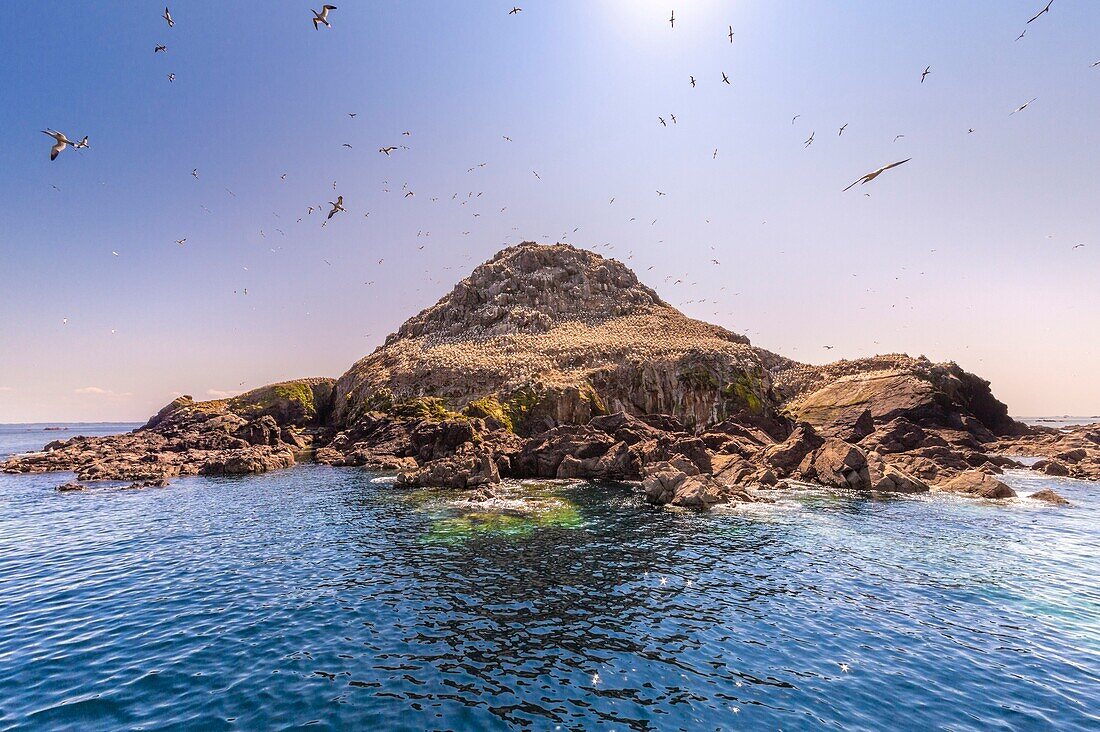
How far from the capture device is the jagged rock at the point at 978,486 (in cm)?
4106

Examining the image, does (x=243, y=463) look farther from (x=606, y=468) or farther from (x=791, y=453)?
(x=791, y=453)

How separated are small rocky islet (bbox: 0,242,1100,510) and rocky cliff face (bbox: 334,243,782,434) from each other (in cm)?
41

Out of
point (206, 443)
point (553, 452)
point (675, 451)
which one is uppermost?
point (206, 443)

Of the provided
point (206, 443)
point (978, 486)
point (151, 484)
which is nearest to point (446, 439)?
point (151, 484)

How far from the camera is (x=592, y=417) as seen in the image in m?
79.5

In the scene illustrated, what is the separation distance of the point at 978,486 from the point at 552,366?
64.1m

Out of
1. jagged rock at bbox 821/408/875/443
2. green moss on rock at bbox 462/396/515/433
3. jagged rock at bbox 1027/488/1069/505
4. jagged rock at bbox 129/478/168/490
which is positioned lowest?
jagged rock at bbox 1027/488/1069/505

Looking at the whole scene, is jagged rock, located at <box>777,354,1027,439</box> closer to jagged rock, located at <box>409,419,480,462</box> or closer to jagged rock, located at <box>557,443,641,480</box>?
jagged rock, located at <box>557,443,641,480</box>

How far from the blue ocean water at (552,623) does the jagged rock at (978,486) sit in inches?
259

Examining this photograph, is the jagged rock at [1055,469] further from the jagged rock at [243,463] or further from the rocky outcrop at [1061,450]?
the jagged rock at [243,463]

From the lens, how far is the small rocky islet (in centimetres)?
5081

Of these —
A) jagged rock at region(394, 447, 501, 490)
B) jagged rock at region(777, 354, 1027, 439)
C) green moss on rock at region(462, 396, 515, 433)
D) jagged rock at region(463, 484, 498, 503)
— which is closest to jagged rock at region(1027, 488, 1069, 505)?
A: jagged rock at region(777, 354, 1027, 439)

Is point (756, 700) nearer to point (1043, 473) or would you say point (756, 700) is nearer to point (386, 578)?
point (386, 578)

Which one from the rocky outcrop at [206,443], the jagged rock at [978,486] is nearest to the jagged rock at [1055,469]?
the jagged rock at [978,486]
